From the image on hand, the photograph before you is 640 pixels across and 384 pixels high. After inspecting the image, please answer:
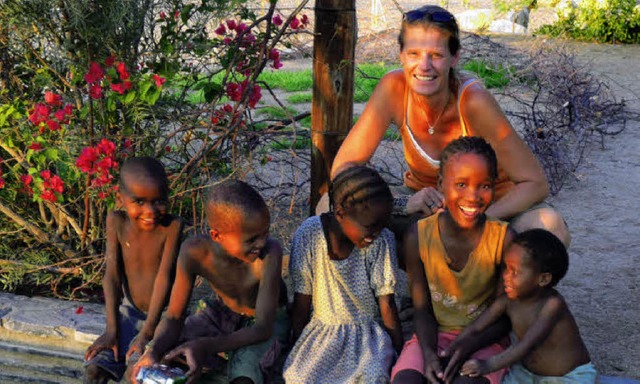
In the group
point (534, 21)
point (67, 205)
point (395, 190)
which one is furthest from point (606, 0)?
point (67, 205)

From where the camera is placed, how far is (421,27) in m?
3.48

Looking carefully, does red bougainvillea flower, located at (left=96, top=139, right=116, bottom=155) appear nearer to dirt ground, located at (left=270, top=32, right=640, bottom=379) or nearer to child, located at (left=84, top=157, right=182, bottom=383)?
child, located at (left=84, top=157, right=182, bottom=383)

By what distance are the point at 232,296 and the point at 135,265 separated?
1.48 feet

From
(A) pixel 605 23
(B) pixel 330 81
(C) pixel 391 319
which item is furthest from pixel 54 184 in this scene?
(A) pixel 605 23

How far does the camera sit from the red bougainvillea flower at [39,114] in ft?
12.0

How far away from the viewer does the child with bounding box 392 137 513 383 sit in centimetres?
307

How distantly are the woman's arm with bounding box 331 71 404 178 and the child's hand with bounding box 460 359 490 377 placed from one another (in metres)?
1.07

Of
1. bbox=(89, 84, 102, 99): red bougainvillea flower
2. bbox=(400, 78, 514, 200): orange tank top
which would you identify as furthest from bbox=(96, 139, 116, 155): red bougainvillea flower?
bbox=(400, 78, 514, 200): orange tank top

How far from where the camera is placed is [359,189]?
3.08 m

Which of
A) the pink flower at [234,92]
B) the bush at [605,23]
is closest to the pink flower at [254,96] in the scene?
the pink flower at [234,92]

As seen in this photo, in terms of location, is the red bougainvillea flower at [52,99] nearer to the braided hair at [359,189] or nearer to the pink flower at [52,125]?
the pink flower at [52,125]

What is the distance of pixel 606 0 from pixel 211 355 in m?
9.07

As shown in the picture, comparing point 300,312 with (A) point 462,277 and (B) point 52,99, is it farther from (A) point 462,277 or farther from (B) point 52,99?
(B) point 52,99

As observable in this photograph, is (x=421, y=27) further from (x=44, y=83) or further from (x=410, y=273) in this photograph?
(x=44, y=83)
